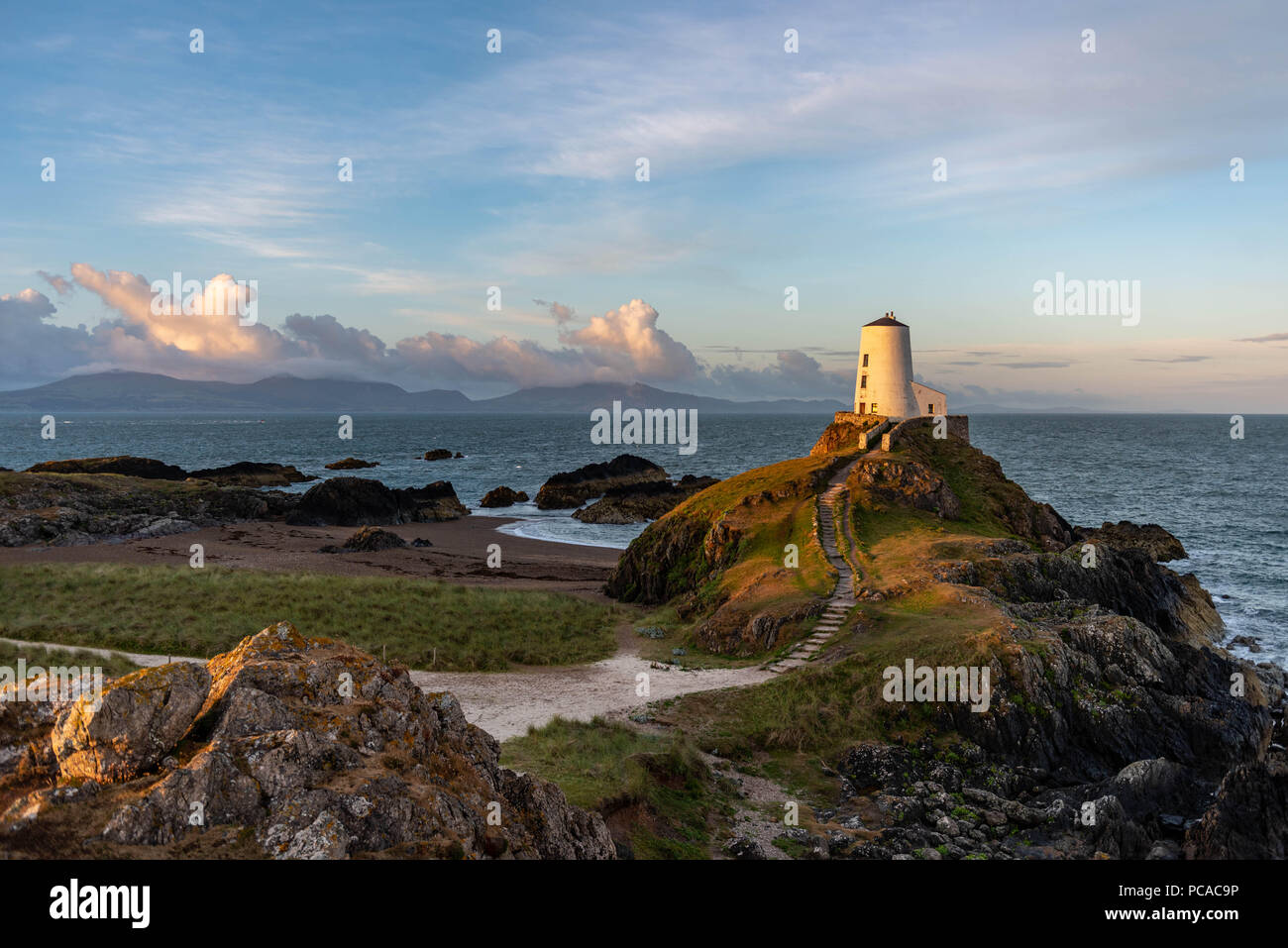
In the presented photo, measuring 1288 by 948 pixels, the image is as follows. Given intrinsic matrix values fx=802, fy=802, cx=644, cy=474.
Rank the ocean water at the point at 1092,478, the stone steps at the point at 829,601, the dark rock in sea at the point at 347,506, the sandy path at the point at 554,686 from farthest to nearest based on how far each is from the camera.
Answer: the dark rock in sea at the point at 347,506, the ocean water at the point at 1092,478, the stone steps at the point at 829,601, the sandy path at the point at 554,686

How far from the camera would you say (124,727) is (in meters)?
9.21

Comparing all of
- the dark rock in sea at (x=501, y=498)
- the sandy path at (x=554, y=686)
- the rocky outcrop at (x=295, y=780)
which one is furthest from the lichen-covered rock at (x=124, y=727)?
the dark rock in sea at (x=501, y=498)

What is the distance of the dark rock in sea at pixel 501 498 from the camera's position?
307 ft

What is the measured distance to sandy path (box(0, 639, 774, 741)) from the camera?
23.7 m

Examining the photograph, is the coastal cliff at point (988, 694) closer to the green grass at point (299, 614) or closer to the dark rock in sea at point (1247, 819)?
the dark rock in sea at point (1247, 819)

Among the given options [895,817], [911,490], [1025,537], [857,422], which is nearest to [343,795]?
[895,817]

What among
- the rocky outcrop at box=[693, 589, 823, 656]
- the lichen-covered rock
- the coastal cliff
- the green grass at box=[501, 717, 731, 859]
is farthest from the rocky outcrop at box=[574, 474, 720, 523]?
the lichen-covered rock

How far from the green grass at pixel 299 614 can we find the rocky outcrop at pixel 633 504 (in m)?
39.0

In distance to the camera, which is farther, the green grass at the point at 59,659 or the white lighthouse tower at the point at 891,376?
the white lighthouse tower at the point at 891,376

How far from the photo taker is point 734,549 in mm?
41406

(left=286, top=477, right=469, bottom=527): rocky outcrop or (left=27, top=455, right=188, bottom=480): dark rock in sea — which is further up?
(left=27, top=455, right=188, bottom=480): dark rock in sea

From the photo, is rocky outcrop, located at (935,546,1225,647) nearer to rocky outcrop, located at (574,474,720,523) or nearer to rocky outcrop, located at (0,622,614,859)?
rocky outcrop, located at (0,622,614,859)

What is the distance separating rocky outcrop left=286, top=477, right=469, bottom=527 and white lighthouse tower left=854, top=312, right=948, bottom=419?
141ft

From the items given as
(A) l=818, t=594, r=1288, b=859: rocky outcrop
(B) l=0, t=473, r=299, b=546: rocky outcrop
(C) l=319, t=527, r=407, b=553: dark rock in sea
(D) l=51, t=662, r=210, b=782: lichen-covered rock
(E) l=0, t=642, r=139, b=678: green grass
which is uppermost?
(D) l=51, t=662, r=210, b=782: lichen-covered rock
